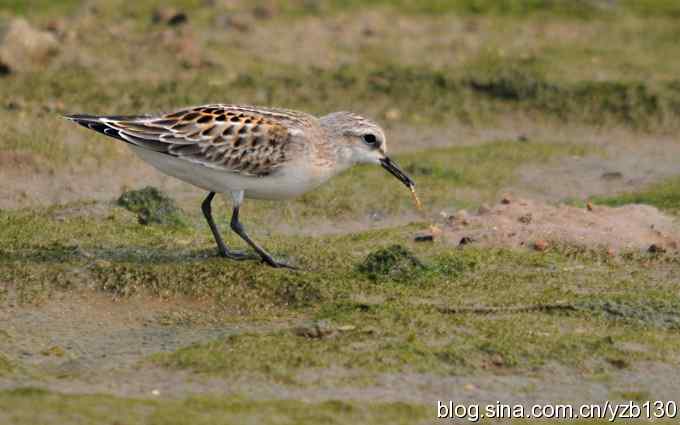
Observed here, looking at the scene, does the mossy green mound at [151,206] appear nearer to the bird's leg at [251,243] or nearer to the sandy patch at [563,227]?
the bird's leg at [251,243]

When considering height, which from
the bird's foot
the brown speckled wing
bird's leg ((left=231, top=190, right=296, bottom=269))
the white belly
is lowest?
the bird's foot

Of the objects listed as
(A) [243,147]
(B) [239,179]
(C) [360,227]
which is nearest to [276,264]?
(B) [239,179]

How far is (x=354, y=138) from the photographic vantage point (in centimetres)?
977

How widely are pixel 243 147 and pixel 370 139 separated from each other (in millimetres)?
1001

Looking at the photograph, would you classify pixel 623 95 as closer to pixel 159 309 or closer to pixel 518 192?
pixel 518 192

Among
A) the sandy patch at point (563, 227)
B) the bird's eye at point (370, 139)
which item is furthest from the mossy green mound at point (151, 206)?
the sandy patch at point (563, 227)

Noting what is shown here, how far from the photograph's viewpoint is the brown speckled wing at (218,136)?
9.42 metres

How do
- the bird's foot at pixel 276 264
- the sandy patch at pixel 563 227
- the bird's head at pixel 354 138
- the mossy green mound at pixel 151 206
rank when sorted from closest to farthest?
the bird's foot at pixel 276 264 < the bird's head at pixel 354 138 < the sandy patch at pixel 563 227 < the mossy green mound at pixel 151 206

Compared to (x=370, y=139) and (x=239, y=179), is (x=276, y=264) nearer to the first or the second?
(x=239, y=179)

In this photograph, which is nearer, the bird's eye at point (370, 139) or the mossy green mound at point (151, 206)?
the bird's eye at point (370, 139)

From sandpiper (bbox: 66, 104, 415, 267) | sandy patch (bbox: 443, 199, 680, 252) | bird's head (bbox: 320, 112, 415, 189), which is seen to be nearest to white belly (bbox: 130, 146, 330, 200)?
sandpiper (bbox: 66, 104, 415, 267)

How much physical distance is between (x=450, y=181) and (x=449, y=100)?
2.56 m

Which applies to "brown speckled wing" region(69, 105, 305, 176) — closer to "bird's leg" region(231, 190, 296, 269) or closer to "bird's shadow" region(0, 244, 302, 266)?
"bird's leg" region(231, 190, 296, 269)

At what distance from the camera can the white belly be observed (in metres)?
9.45
